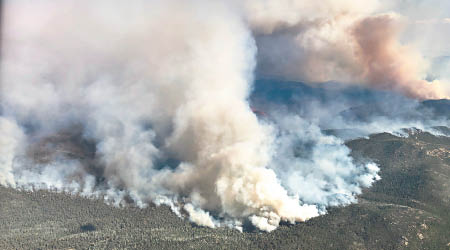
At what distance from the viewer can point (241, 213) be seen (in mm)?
165000

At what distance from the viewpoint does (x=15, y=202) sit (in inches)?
7347

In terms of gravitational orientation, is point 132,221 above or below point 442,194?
below

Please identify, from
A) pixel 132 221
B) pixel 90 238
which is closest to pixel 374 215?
pixel 132 221

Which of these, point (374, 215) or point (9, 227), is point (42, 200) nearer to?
point (9, 227)

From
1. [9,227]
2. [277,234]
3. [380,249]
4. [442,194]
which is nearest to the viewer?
[380,249]

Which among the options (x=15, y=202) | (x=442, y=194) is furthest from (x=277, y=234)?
(x=15, y=202)

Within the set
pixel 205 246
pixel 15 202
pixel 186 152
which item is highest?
pixel 186 152

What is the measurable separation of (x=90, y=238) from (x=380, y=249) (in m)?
110

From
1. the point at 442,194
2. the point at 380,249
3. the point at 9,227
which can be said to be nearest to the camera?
the point at 380,249

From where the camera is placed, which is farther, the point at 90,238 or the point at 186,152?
the point at 186,152

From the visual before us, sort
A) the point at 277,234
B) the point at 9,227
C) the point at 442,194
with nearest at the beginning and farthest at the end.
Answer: the point at 277,234 → the point at 9,227 → the point at 442,194

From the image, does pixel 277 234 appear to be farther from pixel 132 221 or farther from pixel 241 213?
pixel 132 221

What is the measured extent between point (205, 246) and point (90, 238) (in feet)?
154

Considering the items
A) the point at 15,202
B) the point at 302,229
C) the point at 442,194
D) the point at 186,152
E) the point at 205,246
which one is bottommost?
the point at 205,246
